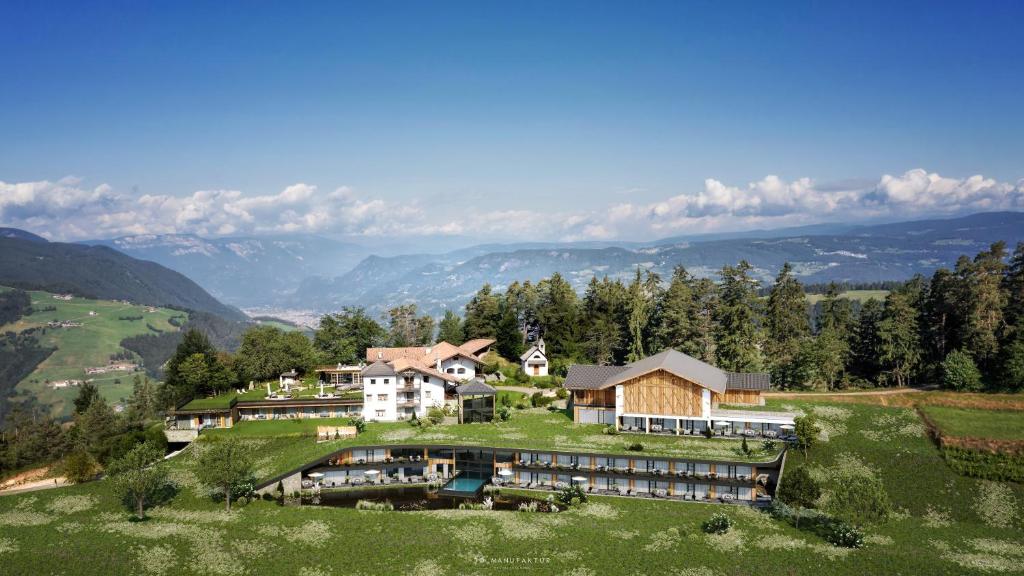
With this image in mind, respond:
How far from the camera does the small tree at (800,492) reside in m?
43.4

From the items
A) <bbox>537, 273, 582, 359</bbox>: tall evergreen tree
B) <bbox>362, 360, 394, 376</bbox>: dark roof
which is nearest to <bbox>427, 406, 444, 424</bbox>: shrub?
<bbox>362, 360, 394, 376</bbox>: dark roof

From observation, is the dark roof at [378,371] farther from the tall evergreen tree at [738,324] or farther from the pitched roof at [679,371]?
the tall evergreen tree at [738,324]

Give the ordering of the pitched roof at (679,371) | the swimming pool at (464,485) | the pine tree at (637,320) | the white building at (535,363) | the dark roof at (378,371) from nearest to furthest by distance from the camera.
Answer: the swimming pool at (464,485), the pitched roof at (679,371), the dark roof at (378,371), the pine tree at (637,320), the white building at (535,363)

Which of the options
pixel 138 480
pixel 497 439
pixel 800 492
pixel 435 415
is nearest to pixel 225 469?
pixel 138 480

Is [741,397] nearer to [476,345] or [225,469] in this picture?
[476,345]

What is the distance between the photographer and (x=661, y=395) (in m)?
59.8

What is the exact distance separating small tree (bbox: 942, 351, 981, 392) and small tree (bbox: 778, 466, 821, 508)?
3451 centimetres

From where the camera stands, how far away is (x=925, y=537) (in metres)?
40.2

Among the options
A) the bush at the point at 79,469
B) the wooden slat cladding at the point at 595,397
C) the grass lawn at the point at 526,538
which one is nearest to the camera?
the grass lawn at the point at 526,538

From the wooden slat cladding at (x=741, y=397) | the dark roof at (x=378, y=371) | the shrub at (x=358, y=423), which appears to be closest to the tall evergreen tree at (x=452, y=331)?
the dark roof at (x=378, y=371)

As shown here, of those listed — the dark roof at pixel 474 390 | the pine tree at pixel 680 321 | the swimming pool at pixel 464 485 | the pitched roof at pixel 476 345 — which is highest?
the pine tree at pixel 680 321

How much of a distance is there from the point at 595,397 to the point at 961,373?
40.2 meters

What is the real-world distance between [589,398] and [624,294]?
3483cm

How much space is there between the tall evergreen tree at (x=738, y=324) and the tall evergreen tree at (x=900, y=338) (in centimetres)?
1466
